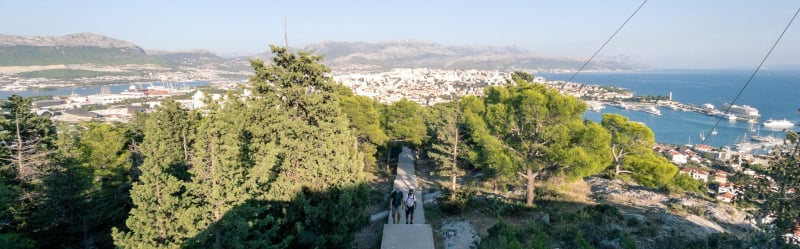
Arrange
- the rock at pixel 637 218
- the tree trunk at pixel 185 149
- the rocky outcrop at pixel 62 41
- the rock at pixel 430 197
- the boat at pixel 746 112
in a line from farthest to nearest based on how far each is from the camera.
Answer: the rocky outcrop at pixel 62 41 → the boat at pixel 746 112 → the rock at pixel 430 197 → the tree trunk at pixel 185 149 → the rock at pixel 637 218

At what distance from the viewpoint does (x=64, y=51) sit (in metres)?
160

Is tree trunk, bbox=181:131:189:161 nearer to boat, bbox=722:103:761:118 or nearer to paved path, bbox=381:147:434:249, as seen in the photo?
paved path, bbox=381:147:434:249

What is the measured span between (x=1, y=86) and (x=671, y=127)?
143770 millimetres

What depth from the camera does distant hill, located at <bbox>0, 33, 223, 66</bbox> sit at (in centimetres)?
14125

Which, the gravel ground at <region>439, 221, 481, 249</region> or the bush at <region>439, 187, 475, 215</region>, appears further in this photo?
the bush at <region>439, 187, 475, 215</region>

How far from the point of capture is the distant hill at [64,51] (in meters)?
141

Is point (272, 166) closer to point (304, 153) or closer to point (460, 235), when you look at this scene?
point (304, 153)

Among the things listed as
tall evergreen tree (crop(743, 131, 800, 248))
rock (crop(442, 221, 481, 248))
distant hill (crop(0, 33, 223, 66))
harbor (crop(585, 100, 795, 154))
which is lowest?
harbor (crop(585, 100, 795, 154))

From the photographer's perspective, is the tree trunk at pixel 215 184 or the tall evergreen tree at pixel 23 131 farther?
the tall evergreen tree at pixel 23 131

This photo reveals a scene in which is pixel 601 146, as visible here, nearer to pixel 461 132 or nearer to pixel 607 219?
pixel 607 219

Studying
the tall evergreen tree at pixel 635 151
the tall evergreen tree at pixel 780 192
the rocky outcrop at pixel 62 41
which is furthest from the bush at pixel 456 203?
the rocky outcrop at pixel 62 41

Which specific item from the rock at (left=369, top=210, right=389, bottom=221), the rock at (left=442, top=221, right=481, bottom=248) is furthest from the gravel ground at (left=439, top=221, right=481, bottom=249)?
the rock at (left=369, top=210, right=389, bottom=221)

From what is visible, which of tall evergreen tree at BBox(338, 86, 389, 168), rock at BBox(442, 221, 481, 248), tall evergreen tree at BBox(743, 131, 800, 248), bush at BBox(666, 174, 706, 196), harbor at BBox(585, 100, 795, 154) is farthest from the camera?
harbor at BBox(585, 100, 795, 154)

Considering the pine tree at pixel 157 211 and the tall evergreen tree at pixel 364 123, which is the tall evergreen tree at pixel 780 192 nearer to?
the pine tree at pixel 157 211
